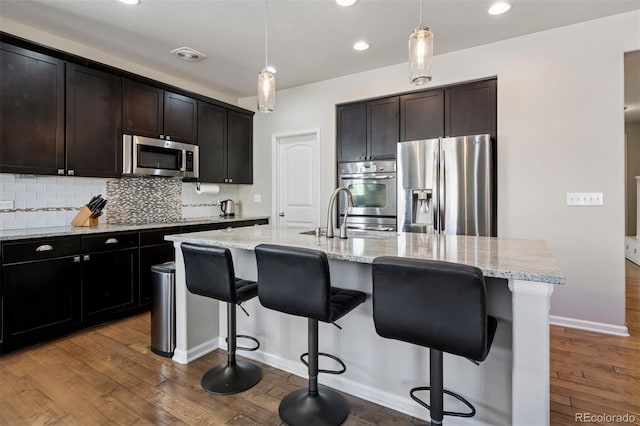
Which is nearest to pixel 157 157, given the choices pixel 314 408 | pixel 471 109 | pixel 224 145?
pixel 224 145

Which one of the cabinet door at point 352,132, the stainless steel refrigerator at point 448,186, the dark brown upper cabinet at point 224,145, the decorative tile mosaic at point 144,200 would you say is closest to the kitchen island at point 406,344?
the stainless steel refrigerator at point 448,186

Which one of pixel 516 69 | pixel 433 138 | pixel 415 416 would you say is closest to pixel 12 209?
pixel 415 416

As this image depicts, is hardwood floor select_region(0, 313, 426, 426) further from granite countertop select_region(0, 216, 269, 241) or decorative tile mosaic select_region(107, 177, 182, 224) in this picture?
decorative tile mosaic select_region(107, 177, 182, 224)

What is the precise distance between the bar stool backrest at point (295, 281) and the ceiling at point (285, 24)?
211cm

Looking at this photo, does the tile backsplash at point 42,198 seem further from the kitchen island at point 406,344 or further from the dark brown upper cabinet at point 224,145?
the kitchen island at point 406,344

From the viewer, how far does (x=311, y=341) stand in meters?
1.76

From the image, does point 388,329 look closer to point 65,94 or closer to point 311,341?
point 311,341

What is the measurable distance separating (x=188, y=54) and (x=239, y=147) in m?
1.59

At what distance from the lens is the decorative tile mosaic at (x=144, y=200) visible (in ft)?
12.1

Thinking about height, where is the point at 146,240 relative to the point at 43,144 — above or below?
below

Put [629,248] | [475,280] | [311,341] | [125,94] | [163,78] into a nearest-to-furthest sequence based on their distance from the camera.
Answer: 1. [475,280]
2. [311,341]
3. [125,94]
4. [163,78]
5. [629,248]

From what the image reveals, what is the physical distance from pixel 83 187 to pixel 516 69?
4.52 m

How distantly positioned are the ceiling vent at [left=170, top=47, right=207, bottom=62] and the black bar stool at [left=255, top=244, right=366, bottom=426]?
2.78 meters

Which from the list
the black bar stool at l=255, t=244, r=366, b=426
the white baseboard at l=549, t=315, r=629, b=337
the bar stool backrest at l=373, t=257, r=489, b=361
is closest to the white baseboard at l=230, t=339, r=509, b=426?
the black bar stool at l=255, t=244, r=366, b=426
